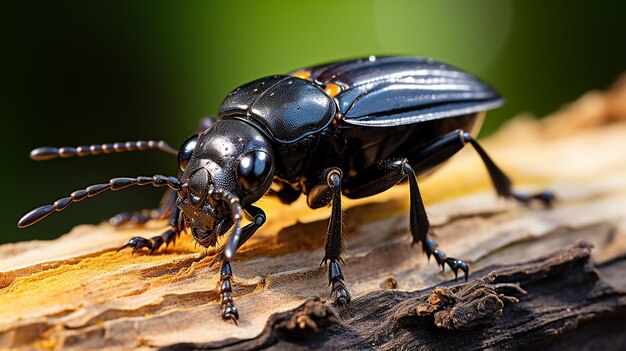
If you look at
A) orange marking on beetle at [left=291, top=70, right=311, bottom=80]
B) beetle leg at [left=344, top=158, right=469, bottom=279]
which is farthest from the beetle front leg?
orange marking on beetle at [left=291, top=70, right=311, bottom=80]

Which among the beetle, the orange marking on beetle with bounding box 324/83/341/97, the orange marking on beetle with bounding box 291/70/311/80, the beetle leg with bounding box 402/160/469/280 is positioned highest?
the orange marking on beetle with bounding box 291/70/311/80

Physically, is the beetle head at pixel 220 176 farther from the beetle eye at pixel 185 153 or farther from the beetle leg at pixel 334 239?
the beetle leg at pixel 334 239

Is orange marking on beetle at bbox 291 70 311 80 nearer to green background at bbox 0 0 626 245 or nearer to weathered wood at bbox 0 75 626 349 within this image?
weathered wood at bbox 0 75 626 349

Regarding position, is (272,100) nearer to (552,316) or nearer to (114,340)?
(114,340)

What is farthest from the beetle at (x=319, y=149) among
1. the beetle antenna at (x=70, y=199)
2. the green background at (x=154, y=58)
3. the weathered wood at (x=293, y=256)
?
the green background at (x=154, y=58)

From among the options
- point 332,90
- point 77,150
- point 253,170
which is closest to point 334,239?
point 253,170

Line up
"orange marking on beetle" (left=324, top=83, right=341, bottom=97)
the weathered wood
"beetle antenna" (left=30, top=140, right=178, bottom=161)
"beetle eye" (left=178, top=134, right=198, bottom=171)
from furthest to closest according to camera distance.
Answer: "orange marking on beetle" (left=324, top=83, right=341, bottom=97)
"beetle eye" (left=178, top=134, right=198, bottom=171)
"beetle antenna" (left=30, top=140, right=178, bottom=161)
the weathered wood
